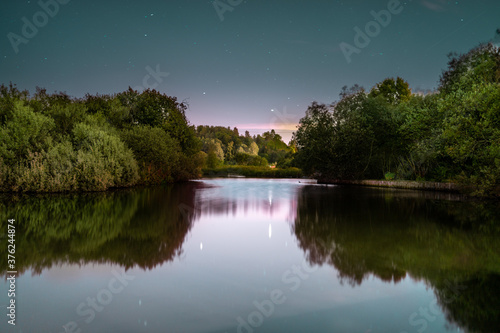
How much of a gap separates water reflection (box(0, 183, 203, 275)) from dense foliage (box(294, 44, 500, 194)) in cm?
1475

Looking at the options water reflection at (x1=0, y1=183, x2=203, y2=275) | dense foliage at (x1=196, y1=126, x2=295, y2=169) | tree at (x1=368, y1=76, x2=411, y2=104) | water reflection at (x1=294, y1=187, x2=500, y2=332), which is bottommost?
water reflection at (x1=0, y1=183, x2=203, y2=275)

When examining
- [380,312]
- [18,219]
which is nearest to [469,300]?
[380,312]

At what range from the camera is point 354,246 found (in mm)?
6688

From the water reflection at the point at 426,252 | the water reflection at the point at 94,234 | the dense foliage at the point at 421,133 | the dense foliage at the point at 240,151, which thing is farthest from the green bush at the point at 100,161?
the dense foliage at the point at 240,151

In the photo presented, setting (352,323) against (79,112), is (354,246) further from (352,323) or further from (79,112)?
(79,112)

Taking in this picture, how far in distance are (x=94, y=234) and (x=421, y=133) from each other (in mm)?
23050

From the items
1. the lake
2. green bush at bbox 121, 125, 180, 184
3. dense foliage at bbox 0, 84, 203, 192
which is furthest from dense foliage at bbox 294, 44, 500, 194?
dense foliage at bbox 0, 84, 203, 192

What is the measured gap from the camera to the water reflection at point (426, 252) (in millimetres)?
4051

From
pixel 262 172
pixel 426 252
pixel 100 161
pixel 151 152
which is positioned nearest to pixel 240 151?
pixel 262 172

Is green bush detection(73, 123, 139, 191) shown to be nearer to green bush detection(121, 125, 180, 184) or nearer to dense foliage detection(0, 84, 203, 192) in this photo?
dense foliage detection(0, 84, 203, 192)

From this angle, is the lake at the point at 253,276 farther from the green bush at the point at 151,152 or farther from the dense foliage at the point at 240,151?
the dense foliage at the point at 240,151

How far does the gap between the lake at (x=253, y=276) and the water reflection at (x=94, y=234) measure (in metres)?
0.05

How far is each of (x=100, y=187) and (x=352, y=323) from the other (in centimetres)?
1890

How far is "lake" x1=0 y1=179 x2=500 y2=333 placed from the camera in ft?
11.5
